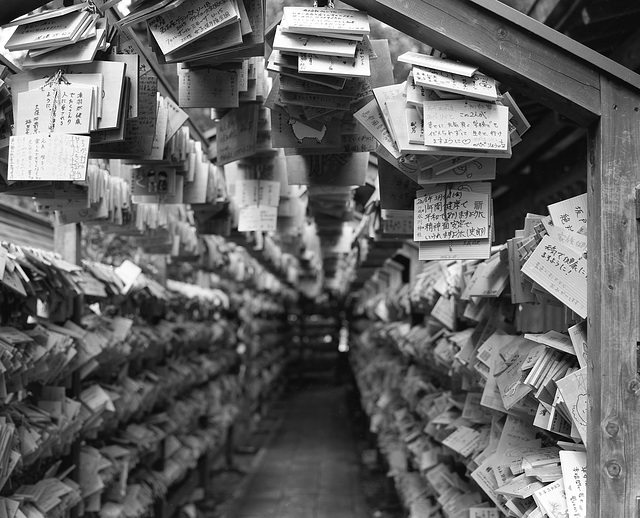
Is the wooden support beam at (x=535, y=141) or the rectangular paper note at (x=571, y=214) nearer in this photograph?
the rectangular paper note at (x=571, y=214)

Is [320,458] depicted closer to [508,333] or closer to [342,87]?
[508,333]

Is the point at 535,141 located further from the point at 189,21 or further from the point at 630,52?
the point at 189,21

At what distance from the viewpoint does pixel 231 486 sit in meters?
10.2

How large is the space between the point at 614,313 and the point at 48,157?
1.81 meters

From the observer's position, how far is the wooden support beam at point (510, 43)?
228 cm

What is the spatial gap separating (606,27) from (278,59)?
1.90 meters

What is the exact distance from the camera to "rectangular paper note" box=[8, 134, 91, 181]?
7.57 feet

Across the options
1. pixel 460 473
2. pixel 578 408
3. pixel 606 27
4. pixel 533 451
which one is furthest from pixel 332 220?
pixel 578 408

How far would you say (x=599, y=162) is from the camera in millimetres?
2279

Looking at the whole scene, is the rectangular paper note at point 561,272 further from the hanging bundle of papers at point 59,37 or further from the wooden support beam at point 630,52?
the hanging bundle of papers at point 59,37

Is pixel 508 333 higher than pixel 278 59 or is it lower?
lower

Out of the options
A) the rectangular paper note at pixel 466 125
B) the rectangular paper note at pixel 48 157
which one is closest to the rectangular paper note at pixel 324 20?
the rectangular paper note at pixel 466 125

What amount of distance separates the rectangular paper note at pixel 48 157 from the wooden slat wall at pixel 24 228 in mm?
1544

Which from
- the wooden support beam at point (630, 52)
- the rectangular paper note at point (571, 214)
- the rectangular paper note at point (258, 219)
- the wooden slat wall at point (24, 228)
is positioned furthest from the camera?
the wooden slat wall at point (24, 228)
